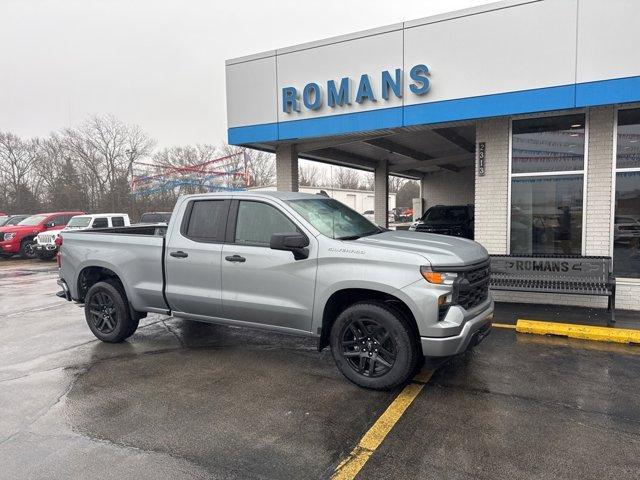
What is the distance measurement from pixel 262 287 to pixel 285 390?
1105 millimetres

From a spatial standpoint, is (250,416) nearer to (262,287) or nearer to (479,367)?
(262,287)

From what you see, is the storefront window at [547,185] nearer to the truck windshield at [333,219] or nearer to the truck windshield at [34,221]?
the truck windshield at [333,219]

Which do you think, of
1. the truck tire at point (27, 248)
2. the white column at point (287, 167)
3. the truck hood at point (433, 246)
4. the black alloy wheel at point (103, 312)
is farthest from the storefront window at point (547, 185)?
the truck tire at point (27, 248)

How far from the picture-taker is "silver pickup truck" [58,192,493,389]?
14.0 ft

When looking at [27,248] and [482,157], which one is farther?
[27,248]

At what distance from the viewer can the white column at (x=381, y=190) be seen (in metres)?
17.3

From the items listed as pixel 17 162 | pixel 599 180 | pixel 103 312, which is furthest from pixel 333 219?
pixel 17 162

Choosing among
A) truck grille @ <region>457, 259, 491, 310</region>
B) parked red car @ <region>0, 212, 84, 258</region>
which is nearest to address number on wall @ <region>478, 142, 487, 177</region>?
truck grille @ <region>457, 259, 491, 310</region>

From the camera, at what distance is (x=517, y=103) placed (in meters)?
7.49

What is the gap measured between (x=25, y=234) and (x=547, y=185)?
1984 centimetres

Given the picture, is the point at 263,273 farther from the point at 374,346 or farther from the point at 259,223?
the point at 374,346

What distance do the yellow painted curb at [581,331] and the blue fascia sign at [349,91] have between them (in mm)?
4366

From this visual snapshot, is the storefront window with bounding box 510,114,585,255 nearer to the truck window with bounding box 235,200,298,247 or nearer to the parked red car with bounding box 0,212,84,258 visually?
the truck window with bounding box 235,200,298,247

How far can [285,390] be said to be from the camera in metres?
4.60
